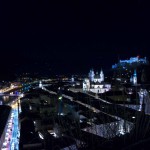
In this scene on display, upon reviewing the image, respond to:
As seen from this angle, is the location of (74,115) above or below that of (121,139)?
below

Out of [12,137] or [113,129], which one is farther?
[12,137]

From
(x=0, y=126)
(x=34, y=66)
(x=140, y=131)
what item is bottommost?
(x=0, y=126)

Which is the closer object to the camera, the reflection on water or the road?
the reflection on water

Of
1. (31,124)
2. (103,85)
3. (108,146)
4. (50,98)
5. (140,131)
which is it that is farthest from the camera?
(103,85)

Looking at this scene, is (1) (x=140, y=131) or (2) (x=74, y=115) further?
(2) (x=74, y=115)

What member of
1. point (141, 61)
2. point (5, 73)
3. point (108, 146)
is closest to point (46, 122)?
point (108, 146)

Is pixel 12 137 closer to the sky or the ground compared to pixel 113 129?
closer to the ground

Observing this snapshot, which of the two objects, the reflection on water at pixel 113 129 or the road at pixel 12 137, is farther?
the road at pixel 12 137

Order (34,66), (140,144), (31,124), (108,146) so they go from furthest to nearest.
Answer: (34,66) → (31,124) → (108,146) → (140,144)

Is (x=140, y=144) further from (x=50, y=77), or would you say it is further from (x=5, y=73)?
(x=50, y=77)

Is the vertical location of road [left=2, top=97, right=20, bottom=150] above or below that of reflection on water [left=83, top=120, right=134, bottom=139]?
below

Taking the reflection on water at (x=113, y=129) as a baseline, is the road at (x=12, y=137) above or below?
below
